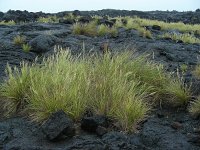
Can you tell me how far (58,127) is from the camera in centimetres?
541

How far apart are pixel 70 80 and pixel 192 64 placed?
20.5ft

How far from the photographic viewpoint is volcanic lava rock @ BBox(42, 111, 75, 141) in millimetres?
5344

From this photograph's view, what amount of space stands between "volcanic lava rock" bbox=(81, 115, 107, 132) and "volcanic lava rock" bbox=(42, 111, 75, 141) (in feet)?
0.85

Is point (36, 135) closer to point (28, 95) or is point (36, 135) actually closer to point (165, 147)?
point (28, 95)

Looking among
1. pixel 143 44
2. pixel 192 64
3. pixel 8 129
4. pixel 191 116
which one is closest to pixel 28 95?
pixel 8 129

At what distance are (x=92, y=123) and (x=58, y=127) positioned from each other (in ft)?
1.80

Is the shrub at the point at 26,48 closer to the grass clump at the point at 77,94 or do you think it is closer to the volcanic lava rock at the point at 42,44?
the volcanic lava rock at the point at 42,44

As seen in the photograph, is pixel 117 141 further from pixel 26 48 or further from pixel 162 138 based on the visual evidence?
pixel 26 48

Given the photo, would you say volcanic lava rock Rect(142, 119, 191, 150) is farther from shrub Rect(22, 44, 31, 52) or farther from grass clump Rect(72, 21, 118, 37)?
grass clump Rect(72, 21, 118, 37)

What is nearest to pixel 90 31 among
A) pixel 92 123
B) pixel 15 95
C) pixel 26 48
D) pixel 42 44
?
pixel 42 44

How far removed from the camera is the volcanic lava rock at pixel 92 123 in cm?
570

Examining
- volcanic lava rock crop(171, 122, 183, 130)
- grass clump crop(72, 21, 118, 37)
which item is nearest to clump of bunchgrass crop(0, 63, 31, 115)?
volcanic lava rock crop(171, 122, 183, 130)

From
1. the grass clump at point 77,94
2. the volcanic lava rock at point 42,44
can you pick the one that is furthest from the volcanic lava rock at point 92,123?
the volcanic lava rock at point 42,44

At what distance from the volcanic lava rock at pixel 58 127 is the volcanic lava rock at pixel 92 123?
0.26 metres
